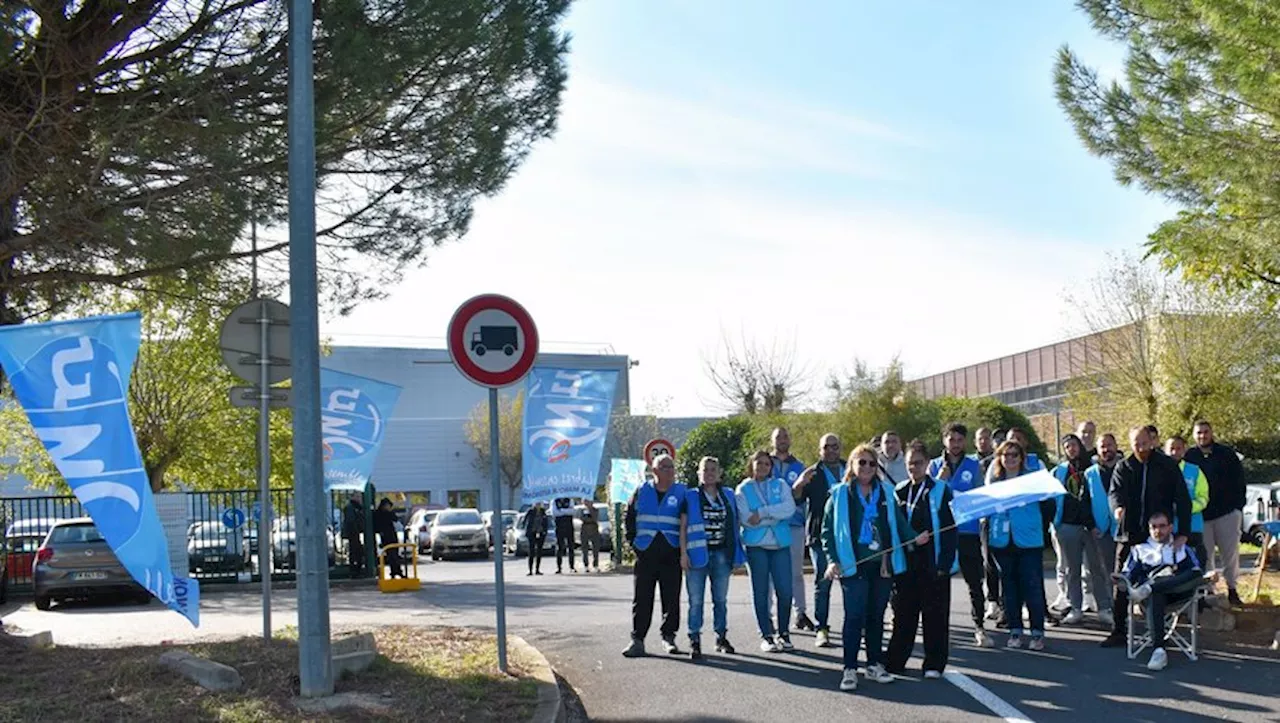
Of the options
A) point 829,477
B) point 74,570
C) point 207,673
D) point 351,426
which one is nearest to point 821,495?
point 829,477

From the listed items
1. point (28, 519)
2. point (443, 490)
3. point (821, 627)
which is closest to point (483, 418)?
point (443, 490)

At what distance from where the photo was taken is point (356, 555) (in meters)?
22.5

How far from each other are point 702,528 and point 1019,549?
2.83 meters

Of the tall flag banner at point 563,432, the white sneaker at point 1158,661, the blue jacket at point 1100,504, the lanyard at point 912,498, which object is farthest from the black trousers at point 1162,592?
the tall flag banner at point 563,432

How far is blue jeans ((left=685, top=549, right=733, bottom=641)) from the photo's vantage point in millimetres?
10781

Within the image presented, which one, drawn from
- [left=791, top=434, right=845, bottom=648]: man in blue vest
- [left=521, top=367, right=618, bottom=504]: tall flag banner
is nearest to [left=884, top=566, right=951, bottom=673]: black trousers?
[left=791, top=434, right=845, bottom=648]: man in blue vest

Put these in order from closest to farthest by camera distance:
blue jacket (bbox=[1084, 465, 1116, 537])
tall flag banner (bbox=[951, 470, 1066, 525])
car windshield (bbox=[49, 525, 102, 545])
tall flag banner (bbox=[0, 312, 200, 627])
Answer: tall flag banner (bbox=[0, 312, 200, 627]), tall flag banner (bbox=[951, 470, 1066, 525]), blue jacket (bbox=[1084, 465, 1116, 537]), car windshield (bbox=[49, 525, 102, 545])

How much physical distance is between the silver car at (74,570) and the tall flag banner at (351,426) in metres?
3.63

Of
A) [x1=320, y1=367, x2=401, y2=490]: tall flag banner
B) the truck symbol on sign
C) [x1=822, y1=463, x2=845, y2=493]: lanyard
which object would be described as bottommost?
[x1=822, y1=463, x2=845, y2=493]: lanyard

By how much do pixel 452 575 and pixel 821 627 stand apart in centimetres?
1618

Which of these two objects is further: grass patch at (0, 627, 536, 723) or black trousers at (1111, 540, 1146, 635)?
black trousers at (1111, 540, 1146, 635)

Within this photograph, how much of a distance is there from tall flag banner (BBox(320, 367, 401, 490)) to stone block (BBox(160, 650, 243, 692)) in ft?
32.5

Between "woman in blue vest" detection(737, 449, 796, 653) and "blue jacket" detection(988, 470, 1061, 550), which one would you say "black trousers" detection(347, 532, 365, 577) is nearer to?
"woman in blue vest" detection(737, 449, 796, 653)

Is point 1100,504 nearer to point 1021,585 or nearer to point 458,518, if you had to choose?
point 1021,585
